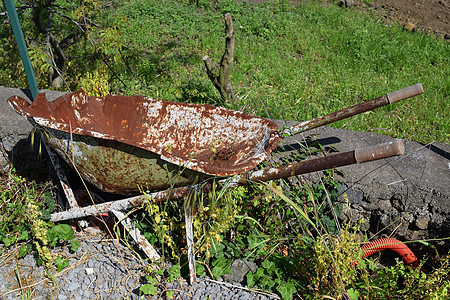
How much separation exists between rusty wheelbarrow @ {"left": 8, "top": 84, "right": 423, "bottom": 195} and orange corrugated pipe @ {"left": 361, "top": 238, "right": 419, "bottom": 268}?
0.97 metres

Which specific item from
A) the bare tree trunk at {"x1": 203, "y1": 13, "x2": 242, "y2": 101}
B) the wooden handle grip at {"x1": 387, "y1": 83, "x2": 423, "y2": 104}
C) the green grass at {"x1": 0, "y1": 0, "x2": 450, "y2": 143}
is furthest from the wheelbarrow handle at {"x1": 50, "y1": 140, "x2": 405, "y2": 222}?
the bare tree trunk at {"x1": 203, "y1": 13, "x2": 242, "y2": 101}

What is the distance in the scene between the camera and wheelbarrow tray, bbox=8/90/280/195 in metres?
2.56

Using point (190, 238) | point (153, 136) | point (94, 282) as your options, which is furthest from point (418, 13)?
point (94, 282)

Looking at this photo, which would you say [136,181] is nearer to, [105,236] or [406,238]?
[105,236]

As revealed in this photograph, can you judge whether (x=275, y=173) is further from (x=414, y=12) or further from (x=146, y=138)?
(x=414, y=12)

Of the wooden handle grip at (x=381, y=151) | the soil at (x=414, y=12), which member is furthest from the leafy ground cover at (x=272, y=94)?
the wooden handle grip at (x=381, y=151)

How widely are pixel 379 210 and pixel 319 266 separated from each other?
0.89 metres

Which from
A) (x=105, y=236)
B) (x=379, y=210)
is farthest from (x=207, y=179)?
(x=379, y=210)

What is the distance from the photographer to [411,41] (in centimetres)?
635

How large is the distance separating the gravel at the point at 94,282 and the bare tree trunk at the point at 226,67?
Result: 2316 mm

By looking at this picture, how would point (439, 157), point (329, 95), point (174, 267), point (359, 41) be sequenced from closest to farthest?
point (174, 267) < point (439, 157) < point (329, 95) < point (359, 41)

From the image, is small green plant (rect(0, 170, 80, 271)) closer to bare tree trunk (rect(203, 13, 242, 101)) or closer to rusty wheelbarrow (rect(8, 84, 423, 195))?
rusty wheelbarrow (rect(8, 84, 423, 195))

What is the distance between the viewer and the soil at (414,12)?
22.5 ft

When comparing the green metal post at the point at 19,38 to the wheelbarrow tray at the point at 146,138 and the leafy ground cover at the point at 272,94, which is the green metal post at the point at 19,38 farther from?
the wheelbarrow tray at the point at 146,138
